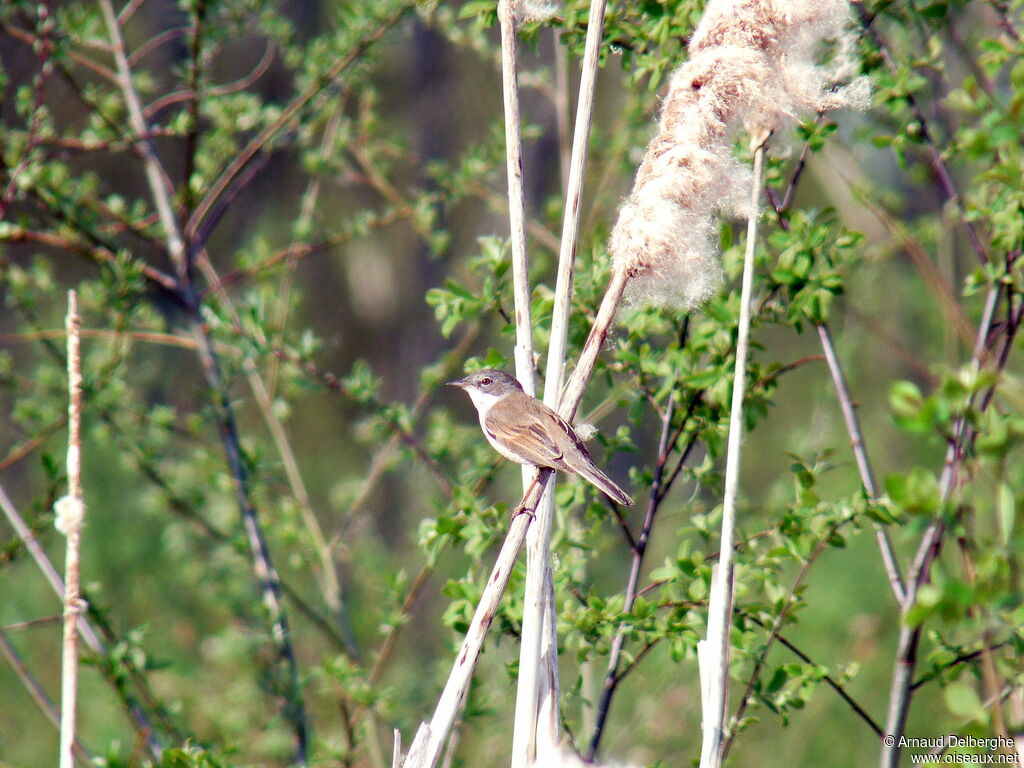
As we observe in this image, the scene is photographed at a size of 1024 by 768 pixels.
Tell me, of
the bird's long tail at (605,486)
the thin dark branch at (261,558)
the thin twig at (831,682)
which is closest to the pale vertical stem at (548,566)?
the bird's long tail at (605,486)

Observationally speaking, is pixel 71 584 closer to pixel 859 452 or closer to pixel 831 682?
pixel 831 682

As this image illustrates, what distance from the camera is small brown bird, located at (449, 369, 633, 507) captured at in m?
2.54

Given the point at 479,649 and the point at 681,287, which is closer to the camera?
the point at 479,649

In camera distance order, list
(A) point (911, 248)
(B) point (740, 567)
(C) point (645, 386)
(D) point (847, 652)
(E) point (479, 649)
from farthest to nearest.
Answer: (D) point (847, 652)
(A) point (911, 248)
(C) point (645, 386)
(B) point (740, 567)
(E) point (479, 649)

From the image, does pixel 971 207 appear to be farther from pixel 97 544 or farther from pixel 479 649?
pixel 97 544

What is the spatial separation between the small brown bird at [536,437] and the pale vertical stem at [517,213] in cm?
11

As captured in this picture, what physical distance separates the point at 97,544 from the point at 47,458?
14.4 ft

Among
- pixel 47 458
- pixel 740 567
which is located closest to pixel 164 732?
pixel 47 458

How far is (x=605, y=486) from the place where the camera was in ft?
8.70

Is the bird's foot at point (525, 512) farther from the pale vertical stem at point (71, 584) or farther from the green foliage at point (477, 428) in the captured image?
the pale vertical stem at point (71, 584)

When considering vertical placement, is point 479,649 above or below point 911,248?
below

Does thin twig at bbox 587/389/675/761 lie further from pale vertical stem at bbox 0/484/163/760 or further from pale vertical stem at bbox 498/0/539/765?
pale vertical stem at bbox 0/484/163/760

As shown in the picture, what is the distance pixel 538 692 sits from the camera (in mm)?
2121

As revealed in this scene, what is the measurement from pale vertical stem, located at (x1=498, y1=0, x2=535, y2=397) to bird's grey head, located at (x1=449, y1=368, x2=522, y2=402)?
1.90 ft
